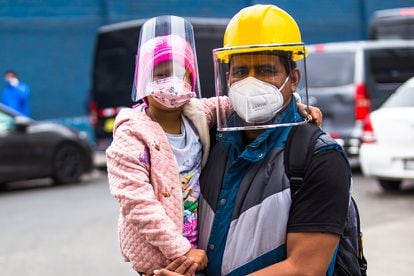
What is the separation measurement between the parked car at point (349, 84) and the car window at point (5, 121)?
474cm

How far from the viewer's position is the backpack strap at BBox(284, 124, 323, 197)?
1892mm

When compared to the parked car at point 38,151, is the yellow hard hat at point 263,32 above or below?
above

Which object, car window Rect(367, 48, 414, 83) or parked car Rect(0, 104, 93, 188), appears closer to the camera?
parked car Rect(0, 104, 93, 188)

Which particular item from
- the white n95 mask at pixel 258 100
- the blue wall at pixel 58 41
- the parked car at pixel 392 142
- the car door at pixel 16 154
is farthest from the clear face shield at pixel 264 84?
the blue wall at pixel 58 41

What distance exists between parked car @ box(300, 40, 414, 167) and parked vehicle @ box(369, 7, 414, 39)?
7.54 meters

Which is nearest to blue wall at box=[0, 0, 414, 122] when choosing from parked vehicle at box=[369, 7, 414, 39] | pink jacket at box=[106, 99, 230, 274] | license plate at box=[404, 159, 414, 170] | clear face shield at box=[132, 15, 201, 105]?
parked vehicle at box=[369, 7, 414, 39]

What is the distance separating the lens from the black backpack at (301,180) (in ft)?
6.22

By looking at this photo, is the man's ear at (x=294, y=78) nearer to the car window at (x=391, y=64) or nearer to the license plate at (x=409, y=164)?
the license plate at (x=409, y=164)

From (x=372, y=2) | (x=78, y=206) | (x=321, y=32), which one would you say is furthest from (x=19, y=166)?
(x=372, y=2)

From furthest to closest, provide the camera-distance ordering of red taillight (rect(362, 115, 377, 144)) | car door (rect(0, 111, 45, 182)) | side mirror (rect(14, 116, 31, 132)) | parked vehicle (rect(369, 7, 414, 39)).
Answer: parked vehicle (rect(369, 7, 414, 39)), side mirror (rect(14, 116, 31, 132)), car door (rect(0, 111, 45, 182)), red taillight (rect(362, 115, 377, 144))

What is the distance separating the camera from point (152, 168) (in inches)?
81.0

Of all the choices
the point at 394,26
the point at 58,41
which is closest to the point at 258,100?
the point at 58,41

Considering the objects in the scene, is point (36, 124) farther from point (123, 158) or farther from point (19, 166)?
point (123, 158)

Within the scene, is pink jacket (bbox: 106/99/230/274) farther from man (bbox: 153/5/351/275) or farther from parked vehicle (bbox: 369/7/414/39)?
parked vehicle (bbox: 369/7/414/39)
